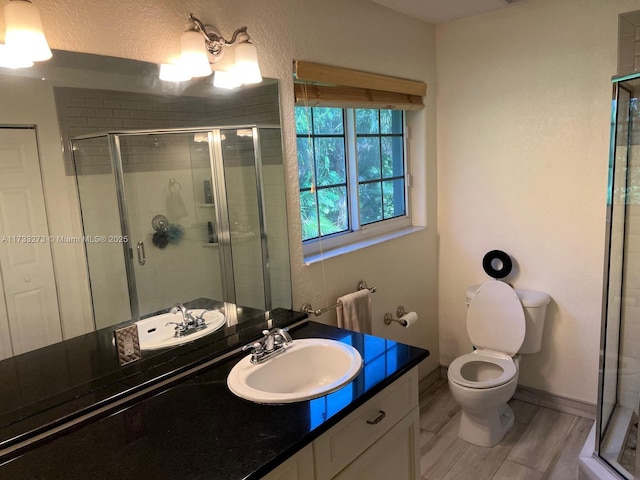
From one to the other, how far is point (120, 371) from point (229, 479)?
2.00 ft

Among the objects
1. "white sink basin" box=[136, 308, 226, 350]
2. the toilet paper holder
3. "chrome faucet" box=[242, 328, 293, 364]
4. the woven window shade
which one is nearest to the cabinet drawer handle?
"chrome faucet" box=[242, 328, 293, 364]

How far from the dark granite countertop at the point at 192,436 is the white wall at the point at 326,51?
0.78m

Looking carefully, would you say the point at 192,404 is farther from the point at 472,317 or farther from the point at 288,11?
the point at 472,317

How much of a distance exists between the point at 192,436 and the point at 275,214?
3.40ft

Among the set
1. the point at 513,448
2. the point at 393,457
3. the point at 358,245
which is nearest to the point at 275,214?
the point at 358,245

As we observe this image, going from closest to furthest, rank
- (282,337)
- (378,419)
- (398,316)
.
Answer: (378,419)
(282,337)
(398,316)

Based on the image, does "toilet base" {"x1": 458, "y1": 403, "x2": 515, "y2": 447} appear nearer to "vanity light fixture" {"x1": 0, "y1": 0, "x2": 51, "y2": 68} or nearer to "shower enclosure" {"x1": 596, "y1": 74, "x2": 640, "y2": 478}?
"shower enclosure" {"x1": 596, "y1": 74, "x2": 640, "y2": 478}

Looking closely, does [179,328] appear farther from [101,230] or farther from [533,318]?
[533,318]

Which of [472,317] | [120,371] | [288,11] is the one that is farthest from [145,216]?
[472,317]

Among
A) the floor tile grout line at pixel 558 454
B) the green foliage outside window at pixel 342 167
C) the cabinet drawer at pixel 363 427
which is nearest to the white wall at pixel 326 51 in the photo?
the green foliage outside window at pixel 342 167

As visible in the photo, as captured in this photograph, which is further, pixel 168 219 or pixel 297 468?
pixel 168 219

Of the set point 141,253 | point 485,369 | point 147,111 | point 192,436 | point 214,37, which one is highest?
point 214,37

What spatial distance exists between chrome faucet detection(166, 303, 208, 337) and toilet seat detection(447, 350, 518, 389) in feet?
4.60

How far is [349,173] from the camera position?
8.87ft
